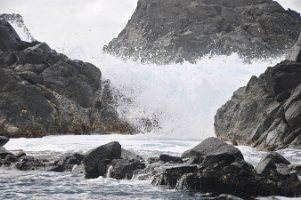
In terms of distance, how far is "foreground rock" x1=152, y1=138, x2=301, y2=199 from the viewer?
15.5 metres

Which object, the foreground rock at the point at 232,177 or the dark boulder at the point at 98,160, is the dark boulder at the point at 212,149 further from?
the dark boulder at the point at 98,160

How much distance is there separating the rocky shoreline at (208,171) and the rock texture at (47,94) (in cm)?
1107

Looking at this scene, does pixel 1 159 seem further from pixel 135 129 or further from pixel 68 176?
pixel 135 129

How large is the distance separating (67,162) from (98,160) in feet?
6.44

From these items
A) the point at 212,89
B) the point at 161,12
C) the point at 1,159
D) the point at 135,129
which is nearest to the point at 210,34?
the point at 161,12

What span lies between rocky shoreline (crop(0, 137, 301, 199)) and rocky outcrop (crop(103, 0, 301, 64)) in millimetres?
48651

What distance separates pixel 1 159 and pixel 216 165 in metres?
9.30

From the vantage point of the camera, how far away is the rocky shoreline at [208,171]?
15594 mm

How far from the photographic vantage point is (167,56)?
74.1 metres

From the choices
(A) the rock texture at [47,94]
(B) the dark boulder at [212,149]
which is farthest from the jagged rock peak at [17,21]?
(B) the dark boulder at [212,149]

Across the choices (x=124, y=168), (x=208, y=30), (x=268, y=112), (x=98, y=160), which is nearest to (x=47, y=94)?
(x=268, y=112)

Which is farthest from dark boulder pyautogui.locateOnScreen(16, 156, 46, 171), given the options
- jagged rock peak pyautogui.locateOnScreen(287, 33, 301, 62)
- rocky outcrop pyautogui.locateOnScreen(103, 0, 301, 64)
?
rocky outcrop pyautogui.locateOnScreen(103, 0, 301, 64)

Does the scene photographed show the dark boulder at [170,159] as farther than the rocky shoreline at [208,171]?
Yes

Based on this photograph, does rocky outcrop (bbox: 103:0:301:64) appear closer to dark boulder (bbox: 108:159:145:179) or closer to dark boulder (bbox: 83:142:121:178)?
dark boulder (bbox: 83:142:121:178)
